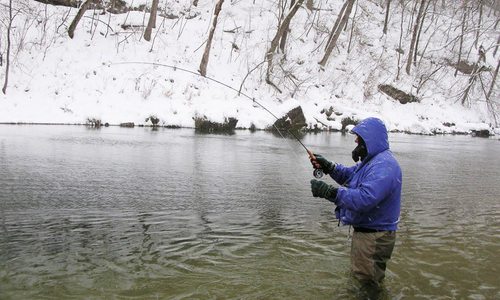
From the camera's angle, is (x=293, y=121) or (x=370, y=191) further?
(x=293, y=121)

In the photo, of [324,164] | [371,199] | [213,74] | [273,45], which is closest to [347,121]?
[273,45]

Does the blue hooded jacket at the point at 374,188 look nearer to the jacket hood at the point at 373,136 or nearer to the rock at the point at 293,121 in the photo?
the jacket hood at the point at 373,136

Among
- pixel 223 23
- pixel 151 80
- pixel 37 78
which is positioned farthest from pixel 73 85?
pixel 223 23

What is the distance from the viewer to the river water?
4148mm

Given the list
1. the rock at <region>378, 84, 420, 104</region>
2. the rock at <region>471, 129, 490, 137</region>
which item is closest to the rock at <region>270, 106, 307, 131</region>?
the rock at <region>378, 84, 420, 104</region>

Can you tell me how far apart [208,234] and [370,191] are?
2534 mm

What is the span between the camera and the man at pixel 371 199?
375cm

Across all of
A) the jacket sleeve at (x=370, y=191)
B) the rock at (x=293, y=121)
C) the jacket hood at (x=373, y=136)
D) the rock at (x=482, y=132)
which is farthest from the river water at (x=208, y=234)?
the rock at (x=482, y=132)

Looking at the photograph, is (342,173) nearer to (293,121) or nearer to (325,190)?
(325,190)

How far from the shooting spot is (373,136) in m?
3.95

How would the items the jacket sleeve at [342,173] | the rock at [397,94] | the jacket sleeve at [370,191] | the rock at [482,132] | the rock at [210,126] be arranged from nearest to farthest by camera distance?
the jacket sleeve at [370,191] < the jacket sleeve at [342,173] < the rock at [210,126] < the rock at [482,132] < the rock at [397,94]

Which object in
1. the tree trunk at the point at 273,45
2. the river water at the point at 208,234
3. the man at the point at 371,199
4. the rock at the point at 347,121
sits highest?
the tree trunk at the point at 273,45

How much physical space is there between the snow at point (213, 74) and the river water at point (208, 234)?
1059 cm

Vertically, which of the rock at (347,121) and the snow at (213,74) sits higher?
the snow at (213,74)
